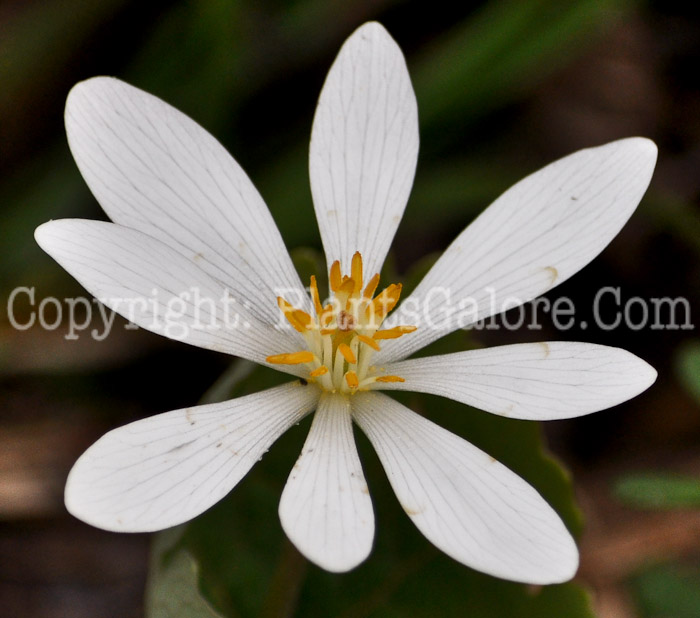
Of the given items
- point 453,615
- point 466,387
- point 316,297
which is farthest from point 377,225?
point 453,615

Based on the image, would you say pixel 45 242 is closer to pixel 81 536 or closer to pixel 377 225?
pixel 377 225

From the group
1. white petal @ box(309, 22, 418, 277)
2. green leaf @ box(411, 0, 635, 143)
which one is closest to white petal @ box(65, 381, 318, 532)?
white petal @ box(309, 22, 418, 277)

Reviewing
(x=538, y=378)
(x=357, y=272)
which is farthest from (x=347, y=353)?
(x=538, y=378)

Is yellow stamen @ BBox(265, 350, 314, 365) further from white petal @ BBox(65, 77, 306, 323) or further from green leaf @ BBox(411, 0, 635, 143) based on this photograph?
green leaf @ BBox(411, 0, 635, 143)

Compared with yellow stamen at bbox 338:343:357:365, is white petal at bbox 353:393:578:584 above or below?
below

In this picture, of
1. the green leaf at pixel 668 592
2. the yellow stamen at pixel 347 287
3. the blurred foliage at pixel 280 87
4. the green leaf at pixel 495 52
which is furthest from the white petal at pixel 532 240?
the green leaf at pixel 495 52

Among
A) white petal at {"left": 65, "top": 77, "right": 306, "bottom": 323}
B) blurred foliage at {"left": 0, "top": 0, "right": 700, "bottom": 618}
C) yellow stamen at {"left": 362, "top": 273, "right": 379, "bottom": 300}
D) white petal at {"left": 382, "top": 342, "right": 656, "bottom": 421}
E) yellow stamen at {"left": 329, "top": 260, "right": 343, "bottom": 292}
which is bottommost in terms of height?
white petal at {"left": 382, "top": 342, "right": 656, "bottom": 421}

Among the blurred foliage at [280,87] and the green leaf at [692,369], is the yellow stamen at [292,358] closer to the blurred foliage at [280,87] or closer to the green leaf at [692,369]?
the blurred foliage at [280,87]
